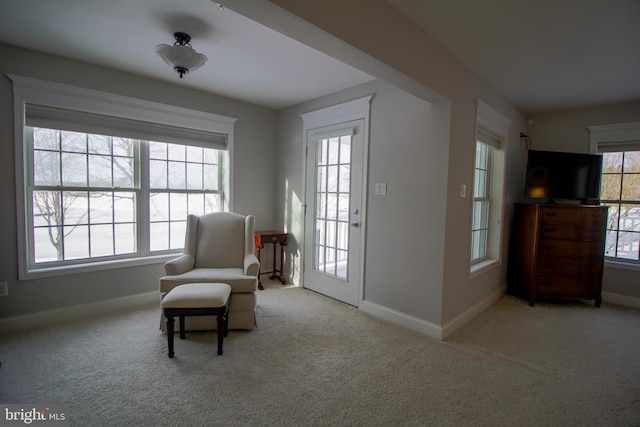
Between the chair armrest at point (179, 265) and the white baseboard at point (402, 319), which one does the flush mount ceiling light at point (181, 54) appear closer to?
the chair armrest at point (179, 265)

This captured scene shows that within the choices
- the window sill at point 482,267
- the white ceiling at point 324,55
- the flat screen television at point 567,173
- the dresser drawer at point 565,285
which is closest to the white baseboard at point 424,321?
the window sill at point 482,267

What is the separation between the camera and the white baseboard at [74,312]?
2.50m

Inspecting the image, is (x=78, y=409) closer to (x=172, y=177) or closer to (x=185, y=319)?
(x=185, y=319)

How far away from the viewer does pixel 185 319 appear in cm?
252

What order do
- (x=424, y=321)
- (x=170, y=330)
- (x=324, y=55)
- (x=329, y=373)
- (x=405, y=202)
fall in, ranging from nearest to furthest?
(x=329, y=373) < (x=170, y=330) < (x=324, y=55) < (x=424, y=321) < (x=405, y=202)

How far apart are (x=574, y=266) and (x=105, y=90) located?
540 cm

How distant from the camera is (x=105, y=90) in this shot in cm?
286

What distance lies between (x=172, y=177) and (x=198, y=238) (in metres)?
0.91

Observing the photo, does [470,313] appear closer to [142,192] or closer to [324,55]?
[324,55]

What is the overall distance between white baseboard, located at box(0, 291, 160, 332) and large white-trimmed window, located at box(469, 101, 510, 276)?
12.1ft

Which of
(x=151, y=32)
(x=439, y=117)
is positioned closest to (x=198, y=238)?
(x=151, y=32)

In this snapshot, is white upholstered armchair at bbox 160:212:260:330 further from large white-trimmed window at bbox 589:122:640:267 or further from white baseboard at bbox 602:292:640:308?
large white-trimmed window at bbox 589:122:640:267

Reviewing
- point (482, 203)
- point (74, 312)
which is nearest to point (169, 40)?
point (74, 312)

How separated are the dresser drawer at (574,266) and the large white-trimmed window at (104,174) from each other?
4148 millimetres
